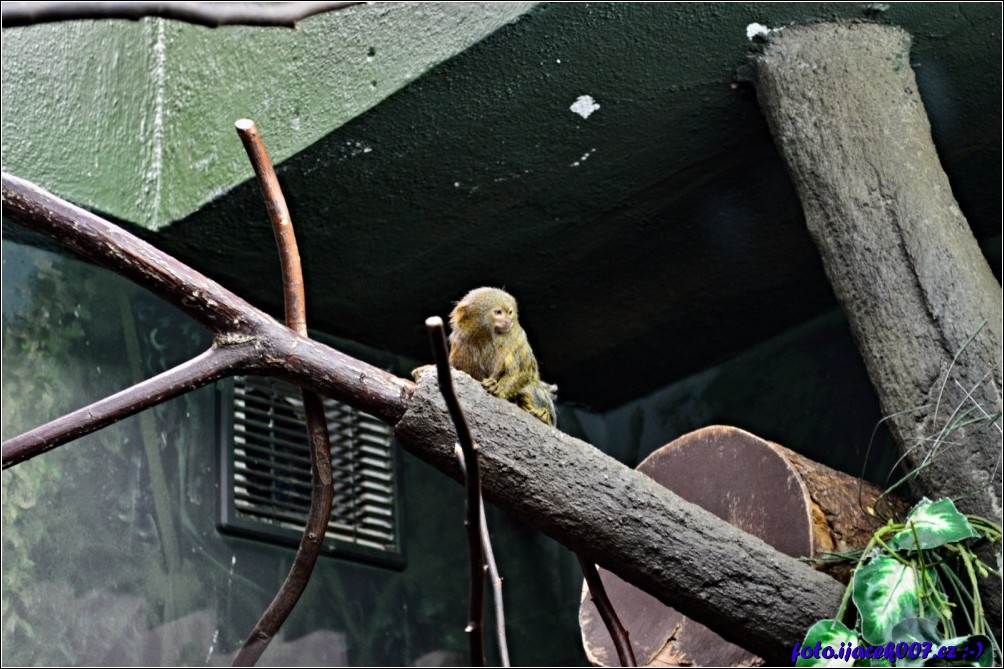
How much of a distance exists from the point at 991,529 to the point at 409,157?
74.8 inches

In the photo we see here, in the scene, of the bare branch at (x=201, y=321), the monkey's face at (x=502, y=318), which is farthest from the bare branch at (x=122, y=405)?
the monkey's face at (x=502, y=318)

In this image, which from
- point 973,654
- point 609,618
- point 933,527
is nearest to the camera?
point 609,618

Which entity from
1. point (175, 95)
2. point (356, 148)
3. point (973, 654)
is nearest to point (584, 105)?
point (356, 148)

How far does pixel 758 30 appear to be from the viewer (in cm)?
345

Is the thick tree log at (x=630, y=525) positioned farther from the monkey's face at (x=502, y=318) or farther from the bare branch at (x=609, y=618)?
the monkey's face at (x=502, y=318)

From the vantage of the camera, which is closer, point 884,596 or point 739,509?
point 884,596

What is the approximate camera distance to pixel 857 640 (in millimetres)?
2615

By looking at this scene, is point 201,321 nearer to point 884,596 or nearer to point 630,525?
point 630,525

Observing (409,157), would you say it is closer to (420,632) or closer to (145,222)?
(145,222)

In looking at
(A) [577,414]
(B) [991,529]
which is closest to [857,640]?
(B) [991,529]

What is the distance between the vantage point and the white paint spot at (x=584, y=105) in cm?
358

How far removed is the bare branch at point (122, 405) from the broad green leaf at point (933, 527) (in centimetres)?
146

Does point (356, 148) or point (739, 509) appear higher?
point (356, 148)

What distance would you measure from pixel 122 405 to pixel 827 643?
1490 mm
